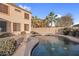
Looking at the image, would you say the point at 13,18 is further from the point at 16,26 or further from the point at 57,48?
the point at 57,48

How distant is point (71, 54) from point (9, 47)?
133 centimetres

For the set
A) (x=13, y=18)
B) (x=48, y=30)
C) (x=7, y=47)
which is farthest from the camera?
(x=48, y=30)

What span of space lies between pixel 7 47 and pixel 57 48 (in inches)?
42.1

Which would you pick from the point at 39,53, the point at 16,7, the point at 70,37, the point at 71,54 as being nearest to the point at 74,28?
the point at 70,37

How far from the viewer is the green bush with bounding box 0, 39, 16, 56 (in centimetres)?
409

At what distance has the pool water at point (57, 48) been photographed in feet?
13.5

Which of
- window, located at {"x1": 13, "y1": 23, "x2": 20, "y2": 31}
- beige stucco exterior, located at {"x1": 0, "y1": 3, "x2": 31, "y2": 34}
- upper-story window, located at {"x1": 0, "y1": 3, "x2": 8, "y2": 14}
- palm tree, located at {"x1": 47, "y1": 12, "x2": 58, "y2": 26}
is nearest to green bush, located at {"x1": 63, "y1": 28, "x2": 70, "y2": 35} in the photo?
palm tree, located at {"x1": 47, "y1": 12, "x2": 58, "y2": 26}

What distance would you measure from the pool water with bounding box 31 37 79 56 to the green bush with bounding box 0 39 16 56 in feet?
1.47

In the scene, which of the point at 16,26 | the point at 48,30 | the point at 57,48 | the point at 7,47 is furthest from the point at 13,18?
the point at 57,48

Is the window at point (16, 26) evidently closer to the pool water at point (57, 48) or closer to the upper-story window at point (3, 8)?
the upper-story window at point (3, 8)

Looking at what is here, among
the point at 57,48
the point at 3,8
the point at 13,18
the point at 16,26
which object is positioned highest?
the point at 3,8

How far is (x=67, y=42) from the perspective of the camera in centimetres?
419

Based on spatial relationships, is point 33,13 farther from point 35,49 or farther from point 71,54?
point 71,54

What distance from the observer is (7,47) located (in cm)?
411
